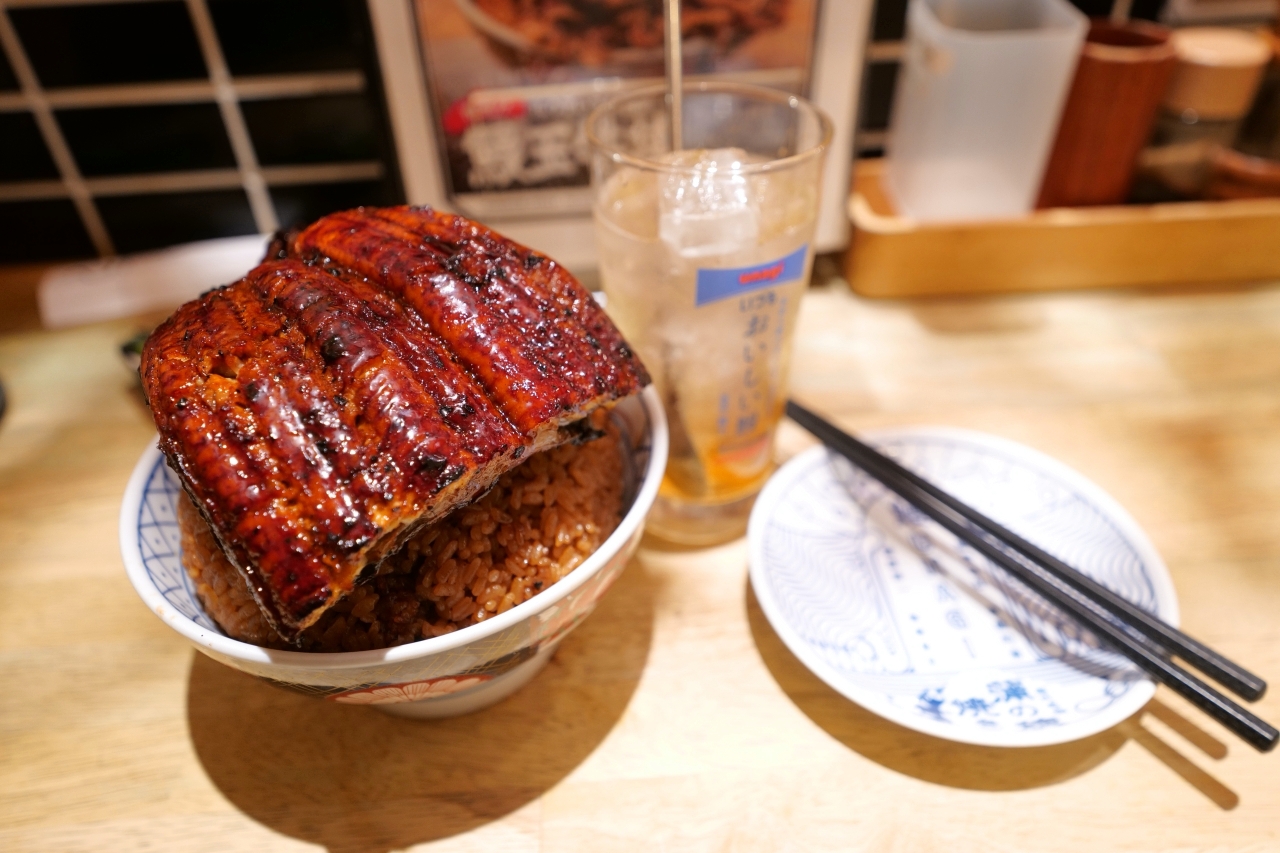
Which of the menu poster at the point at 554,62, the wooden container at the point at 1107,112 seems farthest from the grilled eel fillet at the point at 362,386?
the wooden container at the point at 1107,112

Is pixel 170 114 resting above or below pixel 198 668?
above

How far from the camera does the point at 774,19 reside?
1194 millimetres

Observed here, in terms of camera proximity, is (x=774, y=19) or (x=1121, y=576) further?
(x=774, y=19)

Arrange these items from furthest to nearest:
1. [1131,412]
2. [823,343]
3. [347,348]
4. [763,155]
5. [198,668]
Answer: [823,343]
[1131,412]
[763,155]
[198,668]
[347,348]

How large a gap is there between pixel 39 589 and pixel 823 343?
3.63ft

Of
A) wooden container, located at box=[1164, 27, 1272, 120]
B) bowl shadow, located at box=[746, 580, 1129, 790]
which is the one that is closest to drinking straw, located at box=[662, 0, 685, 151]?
bowl shadow, located at box=[746, 580, 1129, 790]

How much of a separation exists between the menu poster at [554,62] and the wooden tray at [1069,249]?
1.02 feet

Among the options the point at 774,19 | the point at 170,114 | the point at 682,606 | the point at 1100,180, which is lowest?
the point at 682,606

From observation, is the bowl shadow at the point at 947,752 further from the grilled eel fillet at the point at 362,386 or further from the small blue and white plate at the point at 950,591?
the grilled eel fillet at the point at 362,386

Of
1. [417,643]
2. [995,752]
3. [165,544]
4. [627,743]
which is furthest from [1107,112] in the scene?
Result: [165,544]

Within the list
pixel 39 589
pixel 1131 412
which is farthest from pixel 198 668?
pixel 1131 412

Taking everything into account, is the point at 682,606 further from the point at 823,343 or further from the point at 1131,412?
the point at 1131,412

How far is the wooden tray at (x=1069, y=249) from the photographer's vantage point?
134cm

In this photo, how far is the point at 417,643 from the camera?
1.91 feet
